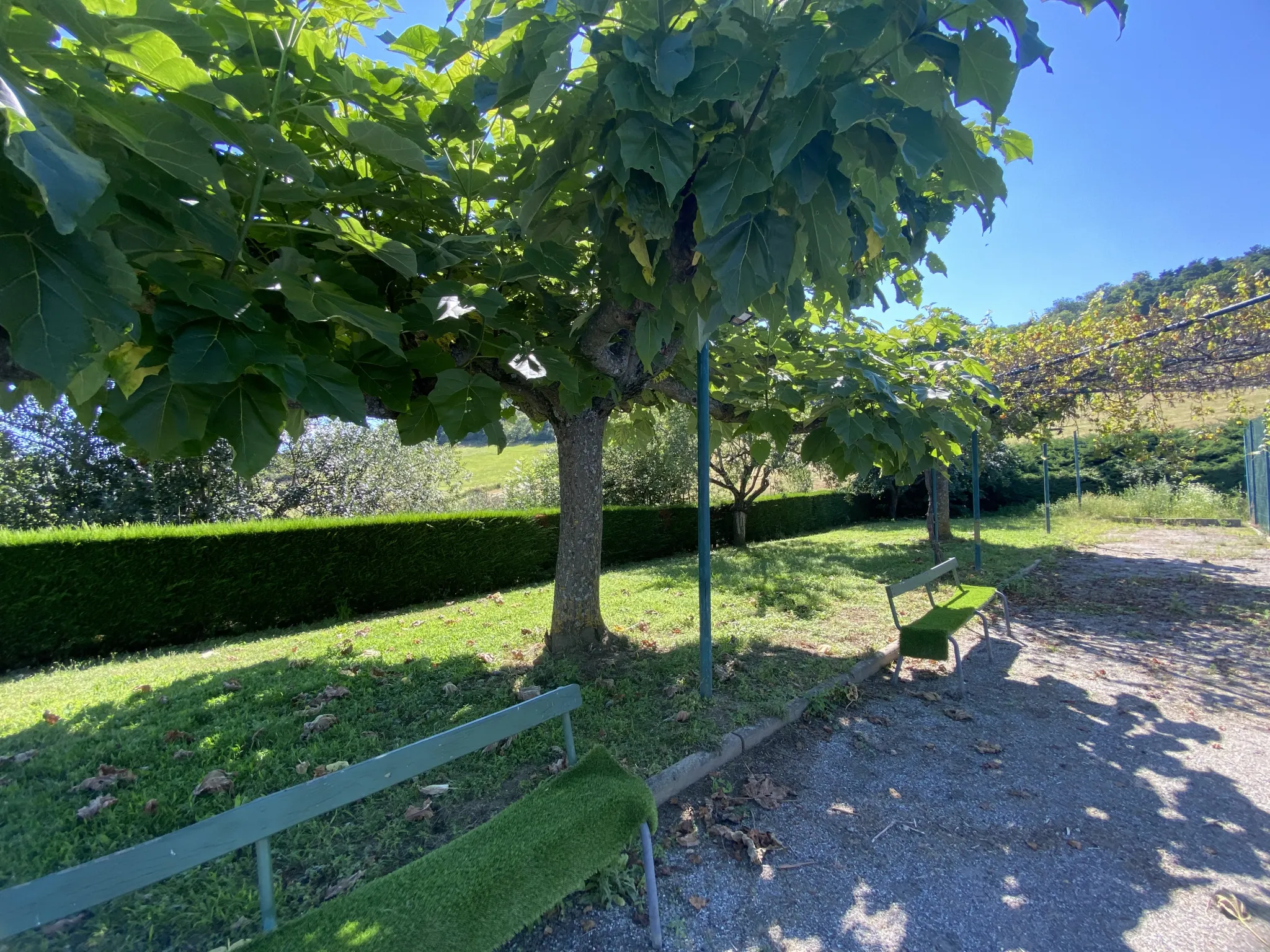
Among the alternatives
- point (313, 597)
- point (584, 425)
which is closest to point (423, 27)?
point (584, 425)

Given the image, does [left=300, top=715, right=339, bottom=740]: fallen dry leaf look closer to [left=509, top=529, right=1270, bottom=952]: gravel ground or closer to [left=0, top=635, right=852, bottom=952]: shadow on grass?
[left=0, top=635, right=852, bottom=952]: shadow on grass

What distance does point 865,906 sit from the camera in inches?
89.8

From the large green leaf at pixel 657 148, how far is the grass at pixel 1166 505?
21427 mm

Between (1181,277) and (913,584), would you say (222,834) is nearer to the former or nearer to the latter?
(913,584)

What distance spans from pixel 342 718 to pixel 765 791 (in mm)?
2556

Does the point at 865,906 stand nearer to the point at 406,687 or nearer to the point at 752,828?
the point at 752,828

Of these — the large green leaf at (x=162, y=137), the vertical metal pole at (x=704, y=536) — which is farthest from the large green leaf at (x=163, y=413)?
the vertical metal pole at (x=704, y=536)

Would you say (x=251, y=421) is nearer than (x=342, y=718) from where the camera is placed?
Yes

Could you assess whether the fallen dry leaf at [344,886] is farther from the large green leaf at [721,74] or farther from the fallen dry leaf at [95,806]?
the large green leaf at [721,74]

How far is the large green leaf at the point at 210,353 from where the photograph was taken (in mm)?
1645

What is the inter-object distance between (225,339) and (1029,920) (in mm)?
3445

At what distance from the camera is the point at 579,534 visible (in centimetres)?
454

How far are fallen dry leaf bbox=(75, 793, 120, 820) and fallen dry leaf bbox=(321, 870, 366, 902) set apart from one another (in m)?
1.34

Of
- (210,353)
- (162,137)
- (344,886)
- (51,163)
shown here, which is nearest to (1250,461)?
(344,886)
